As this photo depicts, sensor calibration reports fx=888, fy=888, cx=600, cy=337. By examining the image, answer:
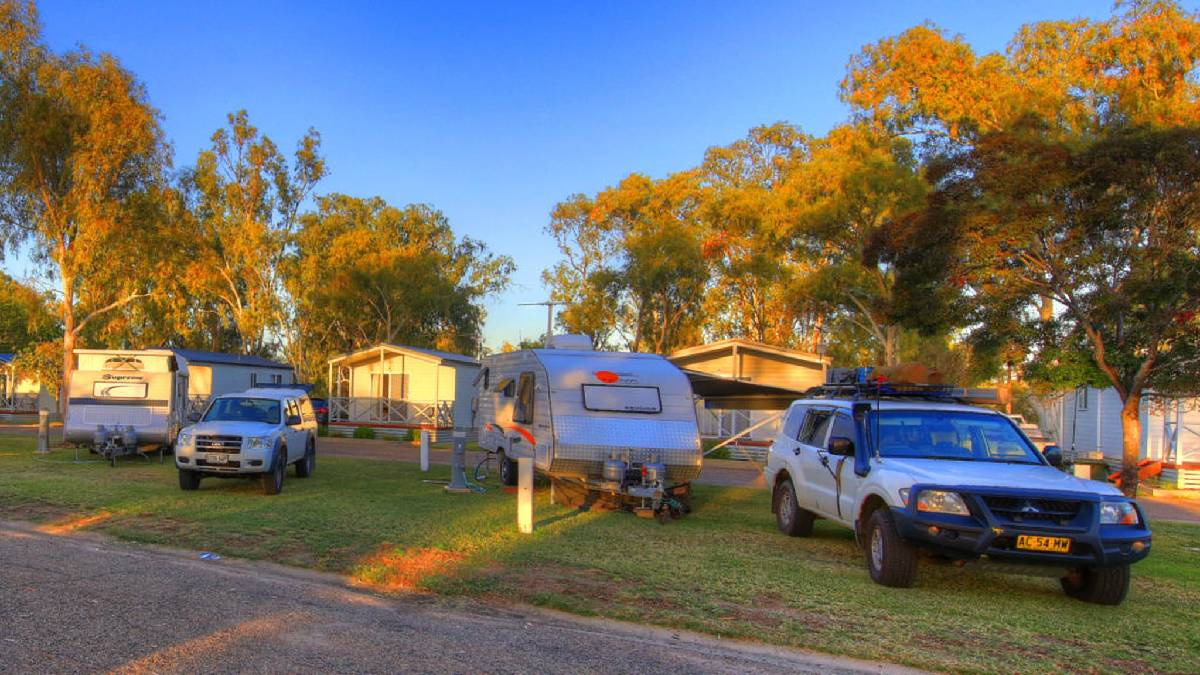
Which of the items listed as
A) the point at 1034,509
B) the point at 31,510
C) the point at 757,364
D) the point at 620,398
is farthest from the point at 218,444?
the point at 757,364

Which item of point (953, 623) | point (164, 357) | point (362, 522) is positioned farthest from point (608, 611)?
point (164, 357)

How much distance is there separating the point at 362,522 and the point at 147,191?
20336 mm

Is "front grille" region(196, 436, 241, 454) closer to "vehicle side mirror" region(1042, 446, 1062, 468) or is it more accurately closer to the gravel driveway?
the gravel driveway

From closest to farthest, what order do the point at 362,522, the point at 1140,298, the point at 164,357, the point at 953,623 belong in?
the point at 953,623, the point at 362,522, the point at 1140,298, the point at 164,357

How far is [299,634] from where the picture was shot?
5.87 meters

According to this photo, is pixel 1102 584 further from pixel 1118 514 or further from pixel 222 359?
pixel 222 359

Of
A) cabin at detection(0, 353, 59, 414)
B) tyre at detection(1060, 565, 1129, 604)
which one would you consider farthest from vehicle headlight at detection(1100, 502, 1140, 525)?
cabin at detection(0, 353, 59, 414)

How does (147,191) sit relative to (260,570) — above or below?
above

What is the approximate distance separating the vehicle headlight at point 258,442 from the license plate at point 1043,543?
10817mm

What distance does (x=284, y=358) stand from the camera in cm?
4903

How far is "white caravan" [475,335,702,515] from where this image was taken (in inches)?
485

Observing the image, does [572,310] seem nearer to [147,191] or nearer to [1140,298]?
[147,191]

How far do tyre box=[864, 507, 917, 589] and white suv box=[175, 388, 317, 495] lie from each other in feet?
31.1

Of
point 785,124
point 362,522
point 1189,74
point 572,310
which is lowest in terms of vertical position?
point 362,522
